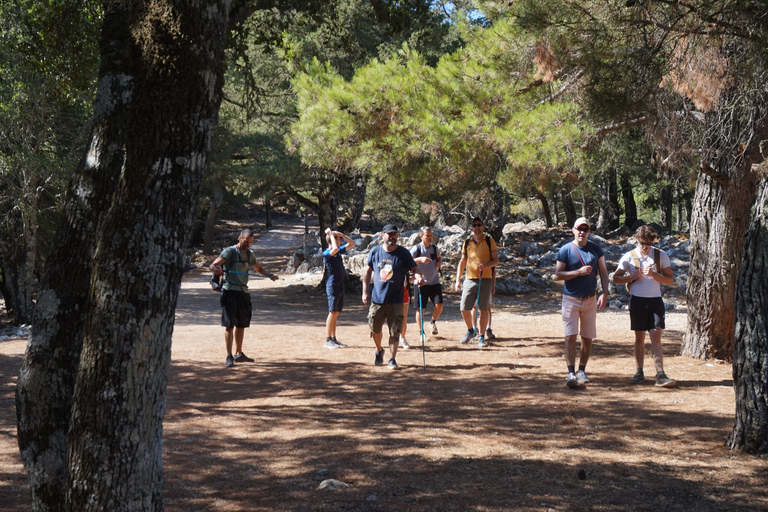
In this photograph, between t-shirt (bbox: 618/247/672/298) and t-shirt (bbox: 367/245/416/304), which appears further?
t-shirt (bbox: 367/245/416/304)

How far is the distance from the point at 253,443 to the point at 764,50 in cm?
560

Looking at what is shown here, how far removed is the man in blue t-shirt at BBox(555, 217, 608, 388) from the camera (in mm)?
6902

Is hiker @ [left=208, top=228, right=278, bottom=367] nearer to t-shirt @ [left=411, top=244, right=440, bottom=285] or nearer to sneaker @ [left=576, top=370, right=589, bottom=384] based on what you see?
t-shirt @ [left=411, top=244, right=440, bottom=285]

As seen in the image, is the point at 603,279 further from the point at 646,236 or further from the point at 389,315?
the point at 389,315

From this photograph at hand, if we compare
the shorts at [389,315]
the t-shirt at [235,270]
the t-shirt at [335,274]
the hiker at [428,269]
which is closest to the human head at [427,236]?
the hiker at [428,269]

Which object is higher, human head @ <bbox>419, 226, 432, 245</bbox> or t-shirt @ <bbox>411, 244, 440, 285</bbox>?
human head @ <bbox>419, 226, 432, 245</bbox>

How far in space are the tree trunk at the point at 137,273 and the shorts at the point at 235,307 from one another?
5.04 meters

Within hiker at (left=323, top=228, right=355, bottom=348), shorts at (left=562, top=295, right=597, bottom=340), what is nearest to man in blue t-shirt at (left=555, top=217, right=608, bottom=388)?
shorts at (left=562, top=295, right=597, bottom=340)

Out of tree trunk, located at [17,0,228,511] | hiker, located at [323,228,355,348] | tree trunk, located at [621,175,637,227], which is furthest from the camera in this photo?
tree trunk, located at [621,175,637,227]

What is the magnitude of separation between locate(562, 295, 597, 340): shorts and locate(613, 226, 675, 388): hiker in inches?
14.9

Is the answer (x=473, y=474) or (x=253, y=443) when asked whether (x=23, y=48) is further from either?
(x=473, y=474)

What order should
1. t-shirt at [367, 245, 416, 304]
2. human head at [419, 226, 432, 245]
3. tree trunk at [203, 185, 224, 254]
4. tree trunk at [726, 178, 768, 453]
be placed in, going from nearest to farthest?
1. tree trunk at [726, 178, 768, 453]
2. t-shirt at [367, 245, 416, 304]
3. human head at [419, 226, 432, 245]
4. tree trunk at [203, 185, 224, 254]

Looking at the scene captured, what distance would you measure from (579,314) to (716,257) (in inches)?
91.8

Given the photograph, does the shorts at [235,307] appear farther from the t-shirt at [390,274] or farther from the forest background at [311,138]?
the forest background at [311,138]
